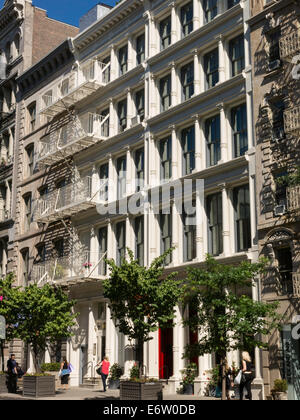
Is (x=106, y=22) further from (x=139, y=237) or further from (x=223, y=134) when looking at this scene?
(x=139, y=237)

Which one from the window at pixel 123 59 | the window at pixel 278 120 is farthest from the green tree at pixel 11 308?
the window at pixel 123 59

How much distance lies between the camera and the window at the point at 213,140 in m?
26.8

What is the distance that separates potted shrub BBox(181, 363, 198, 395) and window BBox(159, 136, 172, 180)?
896 cm

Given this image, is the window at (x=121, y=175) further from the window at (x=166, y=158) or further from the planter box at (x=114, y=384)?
the planter box at (x=114, y=384)

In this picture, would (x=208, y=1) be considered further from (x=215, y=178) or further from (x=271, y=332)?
(x=271, y=332)

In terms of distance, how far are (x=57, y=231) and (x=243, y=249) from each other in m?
15.1

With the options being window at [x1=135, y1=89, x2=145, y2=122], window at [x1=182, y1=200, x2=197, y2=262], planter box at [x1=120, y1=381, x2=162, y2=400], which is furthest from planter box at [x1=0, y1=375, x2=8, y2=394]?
window at [x1=135, y1=89, x2=145, y2=122]

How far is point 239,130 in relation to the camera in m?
26.0

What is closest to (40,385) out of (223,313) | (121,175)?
(223,313)

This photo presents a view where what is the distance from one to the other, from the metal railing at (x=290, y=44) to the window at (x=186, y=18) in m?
6.88

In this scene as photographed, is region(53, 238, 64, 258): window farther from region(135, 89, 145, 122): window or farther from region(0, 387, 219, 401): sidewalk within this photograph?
region(0, 387, 219, 401): sidewalk

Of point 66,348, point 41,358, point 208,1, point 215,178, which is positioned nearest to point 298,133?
point 215,178

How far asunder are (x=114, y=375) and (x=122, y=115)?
1376cm

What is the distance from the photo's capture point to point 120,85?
33.3 meters
